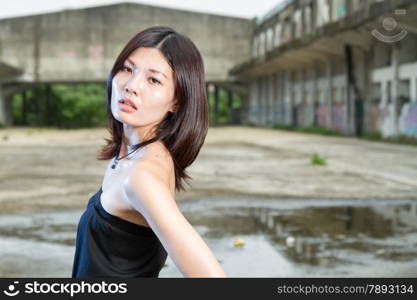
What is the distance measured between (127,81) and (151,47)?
0.09m

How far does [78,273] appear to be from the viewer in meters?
1.55

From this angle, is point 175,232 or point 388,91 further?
point 388,91

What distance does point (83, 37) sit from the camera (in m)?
40.8

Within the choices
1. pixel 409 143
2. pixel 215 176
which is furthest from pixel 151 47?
pixel 409 143

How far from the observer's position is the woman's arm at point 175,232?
1.22 meters

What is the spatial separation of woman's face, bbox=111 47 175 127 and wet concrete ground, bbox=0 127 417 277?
3332 mm

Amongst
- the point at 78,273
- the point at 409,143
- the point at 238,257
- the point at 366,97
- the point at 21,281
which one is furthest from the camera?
the point at 366,97

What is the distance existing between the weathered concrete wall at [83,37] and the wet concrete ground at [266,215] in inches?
1110

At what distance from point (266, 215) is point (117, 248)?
5.78 metres

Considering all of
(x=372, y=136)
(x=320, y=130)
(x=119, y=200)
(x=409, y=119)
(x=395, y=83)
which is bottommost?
(x=119, y=200)

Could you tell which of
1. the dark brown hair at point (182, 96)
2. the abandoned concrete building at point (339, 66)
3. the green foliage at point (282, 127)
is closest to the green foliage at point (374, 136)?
the abandoned concrete building at point (339, 66)

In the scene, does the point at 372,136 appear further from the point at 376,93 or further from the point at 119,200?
the point at 119,200

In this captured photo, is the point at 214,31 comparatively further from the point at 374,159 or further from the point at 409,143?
the point at 374,159

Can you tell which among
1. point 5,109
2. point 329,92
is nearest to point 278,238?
point 329,92
